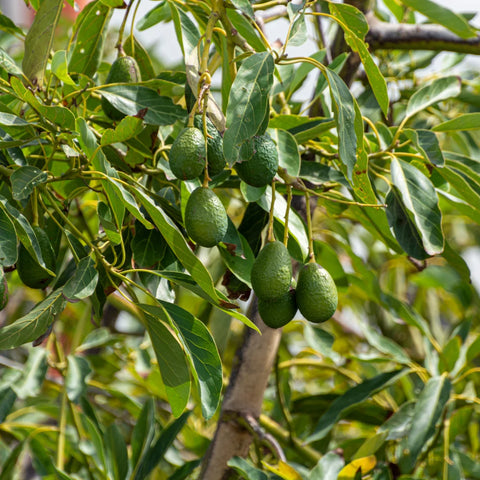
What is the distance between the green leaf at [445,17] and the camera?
92 centimetres

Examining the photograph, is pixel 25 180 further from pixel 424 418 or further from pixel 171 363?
pixel 424 418

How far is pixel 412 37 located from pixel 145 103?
68 centimetres

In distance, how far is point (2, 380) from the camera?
141cm

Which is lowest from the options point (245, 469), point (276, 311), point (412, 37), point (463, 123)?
point (245, 469)

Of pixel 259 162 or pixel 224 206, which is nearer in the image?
pixel 259 162

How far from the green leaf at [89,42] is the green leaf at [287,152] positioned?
0.32m

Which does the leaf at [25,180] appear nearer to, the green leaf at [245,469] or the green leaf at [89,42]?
the green leaf at [89,42]

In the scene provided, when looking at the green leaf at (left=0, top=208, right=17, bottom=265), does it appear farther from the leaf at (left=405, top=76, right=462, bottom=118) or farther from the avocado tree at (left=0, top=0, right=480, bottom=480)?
the leaf at (left=405, top=76, right=462, bottom=118)

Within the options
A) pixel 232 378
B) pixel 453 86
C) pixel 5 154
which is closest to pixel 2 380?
pixel 232 378

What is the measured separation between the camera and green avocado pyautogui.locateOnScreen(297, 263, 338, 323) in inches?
30.3

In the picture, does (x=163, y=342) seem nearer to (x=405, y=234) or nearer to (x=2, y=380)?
(x=405, y=234)

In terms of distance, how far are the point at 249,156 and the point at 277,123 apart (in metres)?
0.27

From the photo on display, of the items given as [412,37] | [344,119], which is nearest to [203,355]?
[344,119]

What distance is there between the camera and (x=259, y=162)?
708mm
